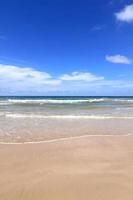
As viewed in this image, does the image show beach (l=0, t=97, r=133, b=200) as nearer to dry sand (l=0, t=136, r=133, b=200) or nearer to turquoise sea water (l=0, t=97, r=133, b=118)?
dry sand (l=0, t=136, r=133, b=200)

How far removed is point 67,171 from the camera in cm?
346

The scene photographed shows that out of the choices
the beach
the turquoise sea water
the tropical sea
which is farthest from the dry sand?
the turquoise sea water

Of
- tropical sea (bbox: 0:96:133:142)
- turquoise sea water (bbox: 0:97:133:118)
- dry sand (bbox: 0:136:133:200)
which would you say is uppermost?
turquoise sea water (bbox: 0:97:133:118)

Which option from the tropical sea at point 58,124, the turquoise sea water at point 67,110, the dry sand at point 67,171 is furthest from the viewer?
the turquoise sea water at point 67,110

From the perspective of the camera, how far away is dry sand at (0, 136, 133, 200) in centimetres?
273

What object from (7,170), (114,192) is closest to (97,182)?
(114,192)

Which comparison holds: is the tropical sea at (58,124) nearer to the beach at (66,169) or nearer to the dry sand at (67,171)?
the beach at (66,169)

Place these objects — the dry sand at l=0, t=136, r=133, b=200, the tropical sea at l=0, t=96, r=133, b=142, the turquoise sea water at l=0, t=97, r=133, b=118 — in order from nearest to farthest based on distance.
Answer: the dry sand at l=0, t=136, r=133, b=200 < the tropical sea at l=0, t=96, r=133, b=142 < the turquoise sea water at l=0, t=97, r=133, b=118

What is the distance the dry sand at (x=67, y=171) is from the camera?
8.96 feet

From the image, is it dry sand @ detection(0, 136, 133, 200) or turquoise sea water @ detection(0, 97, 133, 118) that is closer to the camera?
dry sand @ detection(0, 136, 133, 200)

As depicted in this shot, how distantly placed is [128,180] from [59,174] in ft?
3.38

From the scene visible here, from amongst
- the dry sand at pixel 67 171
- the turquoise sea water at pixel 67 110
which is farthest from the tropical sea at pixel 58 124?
the dry sand at pixel 67 171

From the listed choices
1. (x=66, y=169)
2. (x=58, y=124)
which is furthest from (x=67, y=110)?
(x=66, y=169)

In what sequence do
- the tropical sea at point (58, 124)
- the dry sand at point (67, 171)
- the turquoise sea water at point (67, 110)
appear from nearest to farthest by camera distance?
1. the dry sand at point (67, 171)
2. the tropical sea at point (58, 124)
3. the turquoise sea water at point (67, 110)
